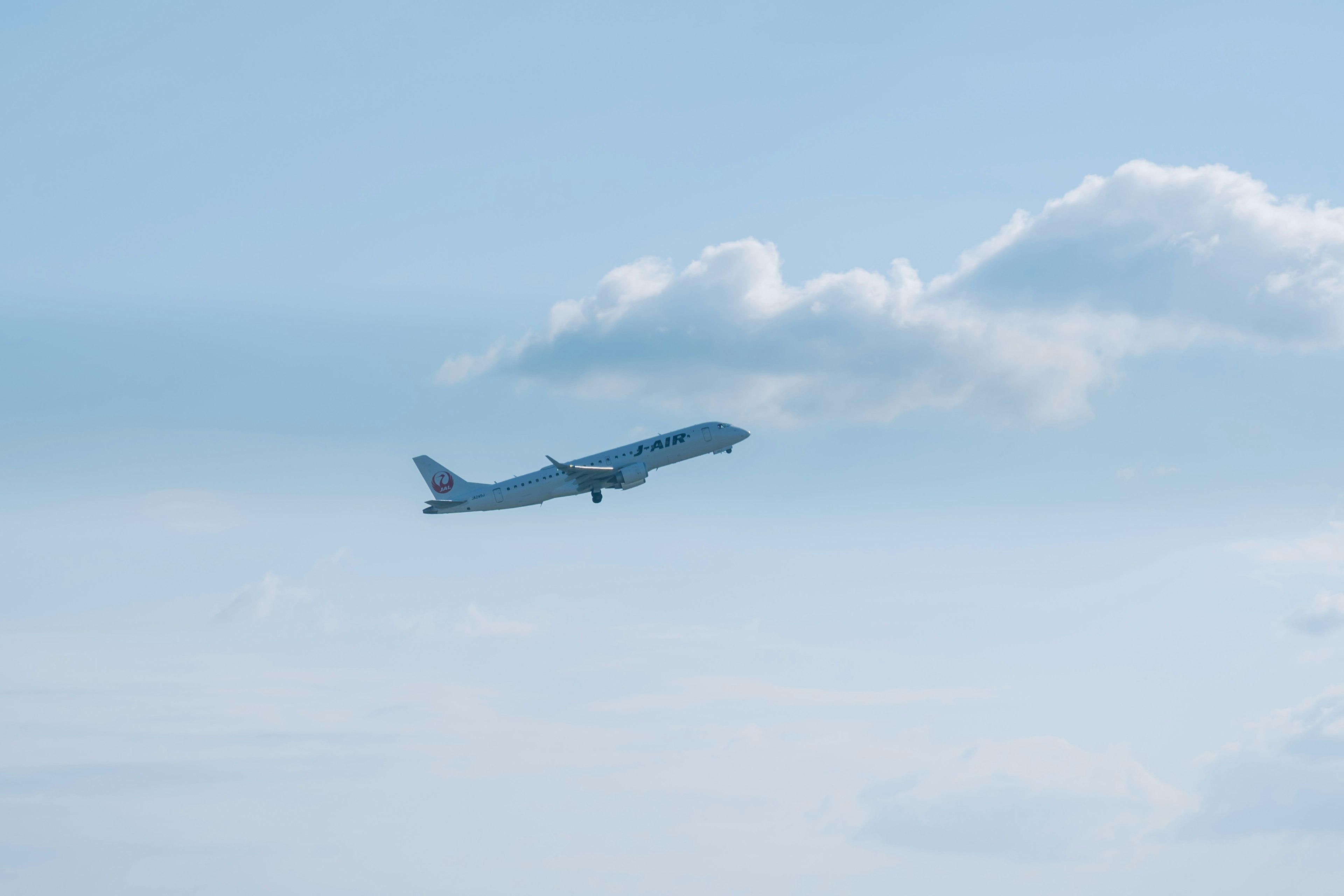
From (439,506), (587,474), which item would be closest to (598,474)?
(587,474)

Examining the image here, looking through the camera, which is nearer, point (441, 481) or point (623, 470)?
point (623, 470)

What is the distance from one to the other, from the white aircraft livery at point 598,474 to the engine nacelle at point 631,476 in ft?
0.23

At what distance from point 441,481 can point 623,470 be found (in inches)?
1242

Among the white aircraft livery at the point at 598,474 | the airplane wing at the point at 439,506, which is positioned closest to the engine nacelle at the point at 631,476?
the white aircraft livery at the point at 598,474

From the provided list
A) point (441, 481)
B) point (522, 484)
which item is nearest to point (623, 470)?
point (522, 484)

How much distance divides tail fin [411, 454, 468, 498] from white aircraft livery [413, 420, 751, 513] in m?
1.64

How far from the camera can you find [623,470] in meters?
175

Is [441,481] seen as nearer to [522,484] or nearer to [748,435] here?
[522,484]

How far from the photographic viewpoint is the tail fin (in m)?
187

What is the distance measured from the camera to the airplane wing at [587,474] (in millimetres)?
A: 173625

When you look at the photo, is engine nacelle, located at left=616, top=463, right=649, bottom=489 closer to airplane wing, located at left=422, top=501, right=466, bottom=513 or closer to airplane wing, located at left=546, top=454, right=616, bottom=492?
airplane wing, located at left=546, top=454, right=616, bottom=492

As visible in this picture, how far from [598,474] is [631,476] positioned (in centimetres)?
470

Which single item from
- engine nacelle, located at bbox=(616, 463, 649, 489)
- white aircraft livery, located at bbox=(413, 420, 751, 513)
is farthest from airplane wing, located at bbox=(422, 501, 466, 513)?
engine nacelle, located at bbox=(616, 463, 649, 489)

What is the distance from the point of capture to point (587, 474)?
174 meters
